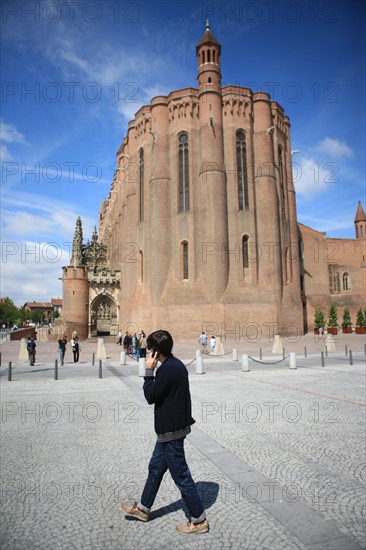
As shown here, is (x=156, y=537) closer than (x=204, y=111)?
Yes

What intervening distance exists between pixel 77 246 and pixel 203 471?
1858 inches

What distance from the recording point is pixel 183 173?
37438 mm

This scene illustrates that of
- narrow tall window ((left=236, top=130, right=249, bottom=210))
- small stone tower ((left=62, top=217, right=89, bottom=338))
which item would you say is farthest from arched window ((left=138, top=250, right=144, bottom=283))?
narrow tall window ((left=236, top=130, right=249, bottom=210))

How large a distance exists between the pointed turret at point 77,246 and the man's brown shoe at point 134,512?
4340 cm

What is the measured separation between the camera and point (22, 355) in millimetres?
20953

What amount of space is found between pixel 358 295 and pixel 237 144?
27.7 m

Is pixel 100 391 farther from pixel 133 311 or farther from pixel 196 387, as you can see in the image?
pixel 133 311

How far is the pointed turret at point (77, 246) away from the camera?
48.0 metres

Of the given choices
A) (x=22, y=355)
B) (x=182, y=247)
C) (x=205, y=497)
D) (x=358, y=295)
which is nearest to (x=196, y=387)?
(x=205, y=497)

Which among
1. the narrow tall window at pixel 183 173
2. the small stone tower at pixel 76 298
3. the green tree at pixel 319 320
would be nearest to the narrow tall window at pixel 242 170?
the narrow tall window at pixel 183 173

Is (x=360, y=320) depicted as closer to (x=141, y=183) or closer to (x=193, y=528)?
(x=141, y=183)

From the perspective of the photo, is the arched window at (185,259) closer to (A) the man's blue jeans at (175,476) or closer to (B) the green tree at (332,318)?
(B) the green tree at (332,318)

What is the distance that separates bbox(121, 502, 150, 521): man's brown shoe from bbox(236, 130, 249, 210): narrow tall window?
114ft

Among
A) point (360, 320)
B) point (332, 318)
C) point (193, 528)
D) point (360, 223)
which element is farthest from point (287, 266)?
point (193, 528)
